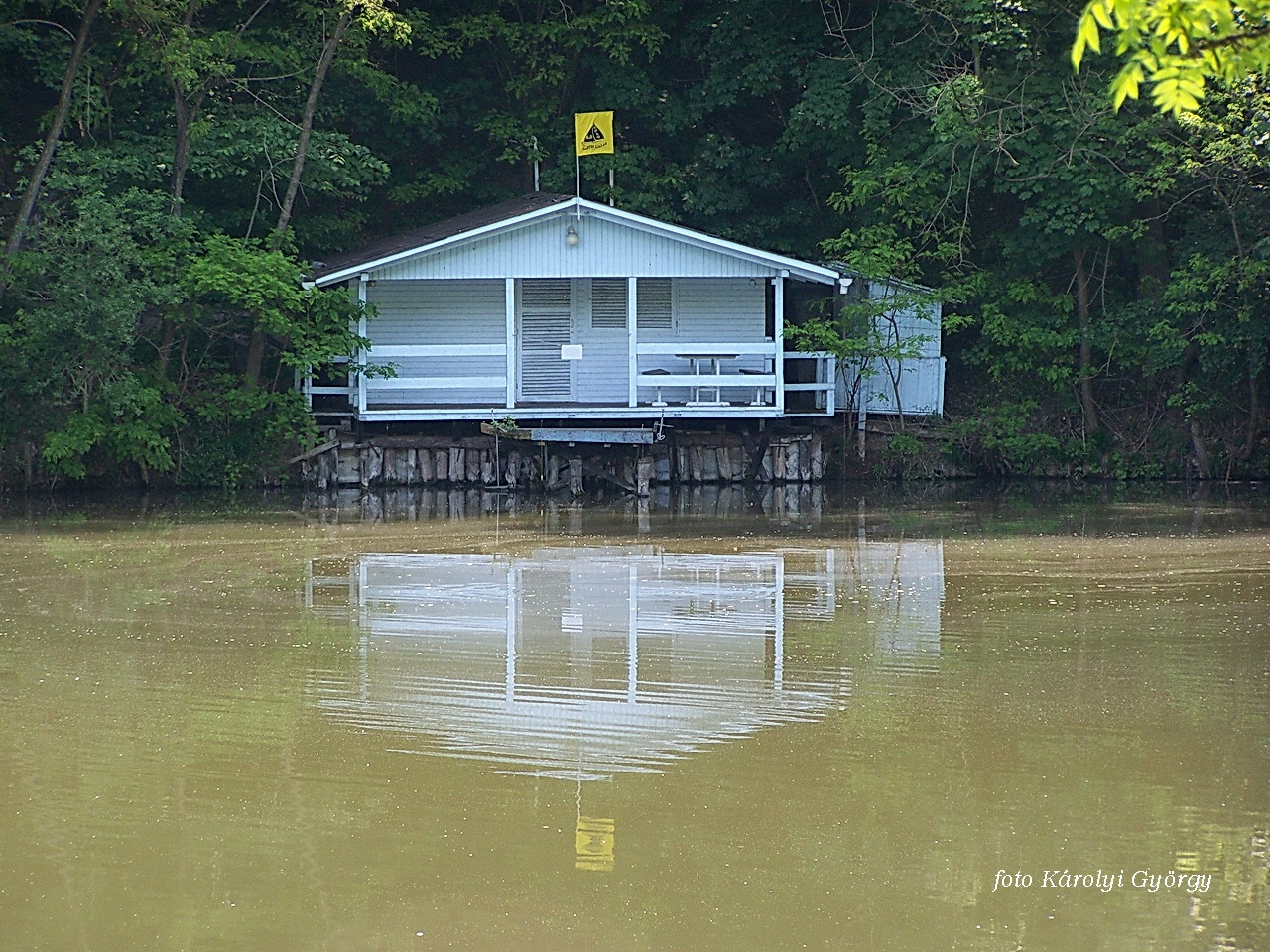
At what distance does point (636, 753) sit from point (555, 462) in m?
16.5

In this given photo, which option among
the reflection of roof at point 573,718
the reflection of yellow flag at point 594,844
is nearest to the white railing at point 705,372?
the reflection of roof at point 573,718

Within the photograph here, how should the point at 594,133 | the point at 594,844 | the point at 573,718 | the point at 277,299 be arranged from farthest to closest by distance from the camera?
the point at 594,133, the point at 277,299, the point at 573,718, the point at 594,844

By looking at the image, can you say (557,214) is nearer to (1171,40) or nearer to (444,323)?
(444,323)

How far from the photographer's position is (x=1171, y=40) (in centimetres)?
516

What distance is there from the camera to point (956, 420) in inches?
1014

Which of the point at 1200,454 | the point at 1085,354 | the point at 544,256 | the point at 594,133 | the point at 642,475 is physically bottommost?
the point at 642,475

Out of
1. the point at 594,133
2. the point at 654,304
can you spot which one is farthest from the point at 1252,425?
the point at 594,133

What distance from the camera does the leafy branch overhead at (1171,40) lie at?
15.9 ft

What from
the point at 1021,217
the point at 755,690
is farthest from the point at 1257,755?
the point at 1021,217

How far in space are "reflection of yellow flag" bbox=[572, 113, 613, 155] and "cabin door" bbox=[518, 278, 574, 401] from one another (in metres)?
2.20

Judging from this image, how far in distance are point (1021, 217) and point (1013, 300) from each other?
1488 millimetres

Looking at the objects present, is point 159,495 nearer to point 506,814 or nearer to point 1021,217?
point 1021,217

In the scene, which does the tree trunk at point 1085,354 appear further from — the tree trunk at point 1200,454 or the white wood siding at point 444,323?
the white wood siding at point 444,323

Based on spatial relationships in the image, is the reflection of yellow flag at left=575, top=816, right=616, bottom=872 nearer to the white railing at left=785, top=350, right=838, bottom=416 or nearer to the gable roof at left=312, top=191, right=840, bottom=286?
the gable roof at left=312, top=191, right=840, bottom=286
